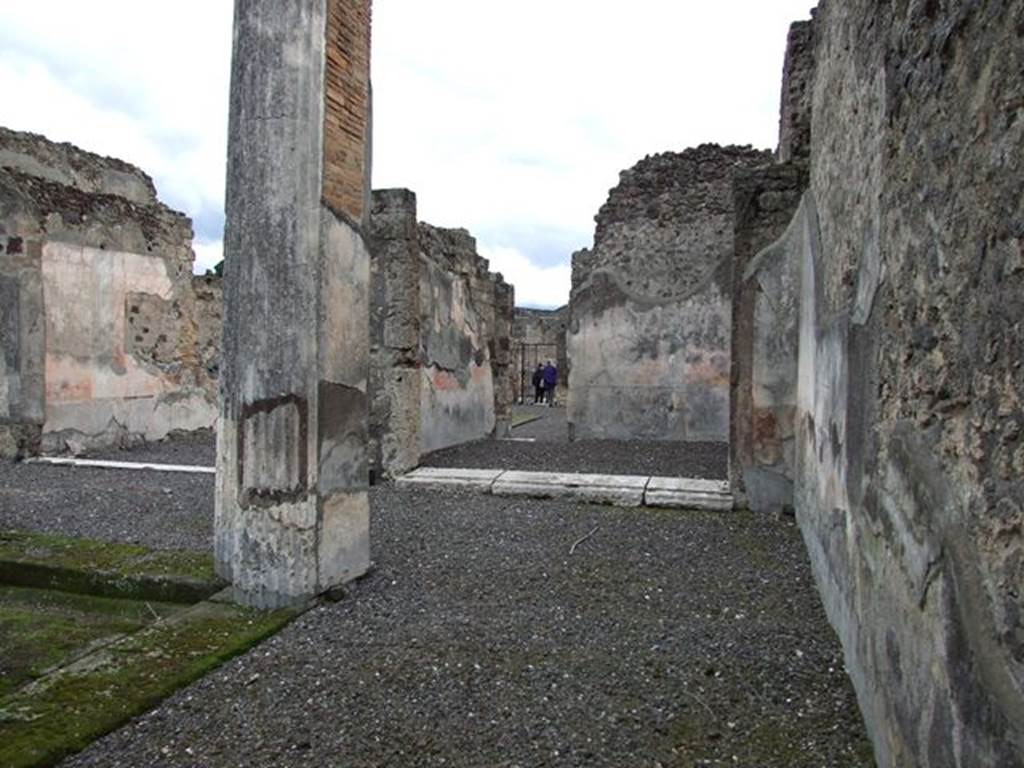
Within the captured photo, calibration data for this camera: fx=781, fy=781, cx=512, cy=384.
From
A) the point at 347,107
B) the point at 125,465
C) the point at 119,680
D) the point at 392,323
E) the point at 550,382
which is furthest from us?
the point at 550,382

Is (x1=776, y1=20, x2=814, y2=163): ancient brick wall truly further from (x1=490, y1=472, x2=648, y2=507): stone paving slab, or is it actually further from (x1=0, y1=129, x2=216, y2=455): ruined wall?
(x1=0, y1=129, x2=216, y2=455): ruined wall

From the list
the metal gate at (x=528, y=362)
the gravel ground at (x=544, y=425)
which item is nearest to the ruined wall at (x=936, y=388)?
the gravel ground at (x=544, y=425)

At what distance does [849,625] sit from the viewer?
2.62 metres

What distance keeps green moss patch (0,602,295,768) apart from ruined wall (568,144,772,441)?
22.1 ft

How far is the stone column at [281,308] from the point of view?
345 cm

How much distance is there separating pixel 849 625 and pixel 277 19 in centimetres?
336

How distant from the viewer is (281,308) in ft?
11.3

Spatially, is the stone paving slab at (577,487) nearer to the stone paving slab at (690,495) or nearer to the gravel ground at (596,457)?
the stone paving slab at (690,495)

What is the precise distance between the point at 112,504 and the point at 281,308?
9.98 feet

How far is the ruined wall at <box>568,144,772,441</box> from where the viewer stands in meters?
9.23

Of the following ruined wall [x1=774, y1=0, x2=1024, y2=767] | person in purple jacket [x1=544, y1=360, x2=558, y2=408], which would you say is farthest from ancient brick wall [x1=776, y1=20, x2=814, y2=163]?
person in purple jacket [x1=544, y1=360, x2=558, y2=408]

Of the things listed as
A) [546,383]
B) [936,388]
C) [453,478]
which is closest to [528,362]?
[546,383]

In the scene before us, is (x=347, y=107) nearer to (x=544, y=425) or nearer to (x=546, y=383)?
(x=544, y=425)

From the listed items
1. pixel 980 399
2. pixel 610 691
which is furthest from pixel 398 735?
pixel 980 399
